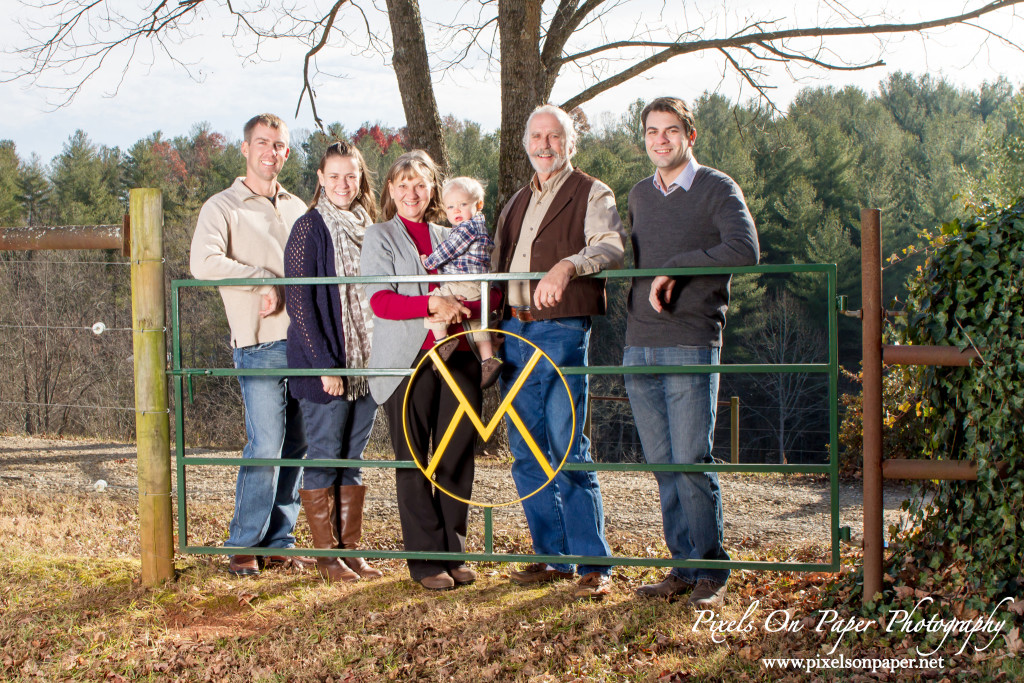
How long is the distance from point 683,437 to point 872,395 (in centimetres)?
69

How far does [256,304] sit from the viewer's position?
149 inches

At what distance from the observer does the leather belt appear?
3379 mm

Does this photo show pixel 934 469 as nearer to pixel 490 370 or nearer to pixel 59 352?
pixel 490 370

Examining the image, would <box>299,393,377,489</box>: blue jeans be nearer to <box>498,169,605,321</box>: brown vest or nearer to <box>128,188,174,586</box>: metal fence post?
<box>128,188,174,586</box>: metal fence post

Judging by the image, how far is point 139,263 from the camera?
3.77m

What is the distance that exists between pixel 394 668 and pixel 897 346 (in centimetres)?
208

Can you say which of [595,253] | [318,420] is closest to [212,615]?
[318,420]

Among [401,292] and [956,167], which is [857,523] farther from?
[956,167]

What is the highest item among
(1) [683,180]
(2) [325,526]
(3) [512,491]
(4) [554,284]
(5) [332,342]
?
(1) [683,180]

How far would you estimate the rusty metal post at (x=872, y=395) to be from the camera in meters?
3.04

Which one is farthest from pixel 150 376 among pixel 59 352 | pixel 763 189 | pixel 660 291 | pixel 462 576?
pixel 763 189

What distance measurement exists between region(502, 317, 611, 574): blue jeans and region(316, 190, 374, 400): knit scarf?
0.63 m

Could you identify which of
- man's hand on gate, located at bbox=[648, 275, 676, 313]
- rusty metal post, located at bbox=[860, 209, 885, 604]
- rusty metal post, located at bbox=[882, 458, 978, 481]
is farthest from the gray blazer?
rusty metal post, located at bbox=[882, 458, 978, 481]

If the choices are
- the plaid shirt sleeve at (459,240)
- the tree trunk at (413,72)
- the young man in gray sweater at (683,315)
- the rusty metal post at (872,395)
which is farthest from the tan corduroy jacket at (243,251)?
the tree trunk at (413,72)
